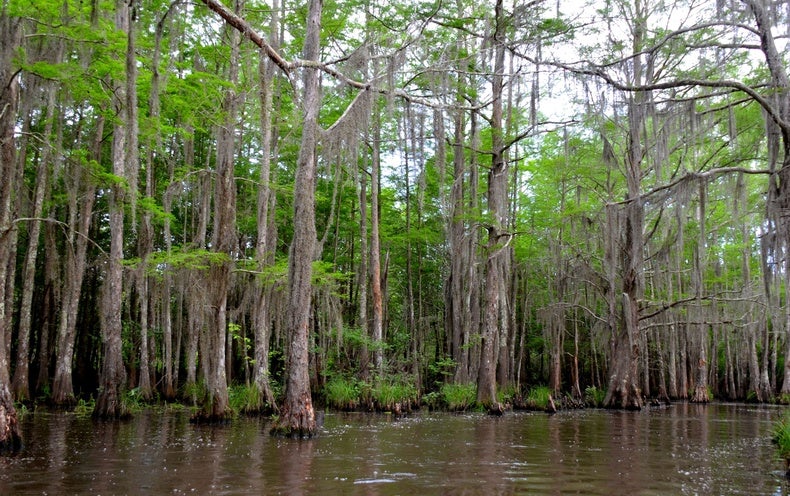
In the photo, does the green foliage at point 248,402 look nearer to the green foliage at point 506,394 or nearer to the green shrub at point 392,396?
the green shrub at point 392,396

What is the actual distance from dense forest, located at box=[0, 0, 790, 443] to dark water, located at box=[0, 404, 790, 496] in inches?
45.2

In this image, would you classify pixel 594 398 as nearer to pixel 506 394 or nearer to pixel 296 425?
pixel 506 394

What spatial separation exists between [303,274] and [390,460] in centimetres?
389

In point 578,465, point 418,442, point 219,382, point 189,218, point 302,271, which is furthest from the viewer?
point 189,218

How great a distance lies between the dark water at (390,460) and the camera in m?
5.95

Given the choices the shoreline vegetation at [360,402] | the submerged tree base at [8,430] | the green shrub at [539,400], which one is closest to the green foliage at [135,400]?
the shoreline vegetation at [360,402]

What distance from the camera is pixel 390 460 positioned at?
775 cm

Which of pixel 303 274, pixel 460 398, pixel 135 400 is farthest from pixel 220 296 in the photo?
pixel 460 398

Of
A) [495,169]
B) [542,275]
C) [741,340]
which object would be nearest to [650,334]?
[741,340]

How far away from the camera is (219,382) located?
12.4 m

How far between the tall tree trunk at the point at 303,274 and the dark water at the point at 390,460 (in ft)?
1.60

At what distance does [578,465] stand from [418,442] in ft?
9.60

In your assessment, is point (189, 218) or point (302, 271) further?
point (189, 218)

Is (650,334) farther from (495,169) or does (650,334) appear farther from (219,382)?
(219,382)
